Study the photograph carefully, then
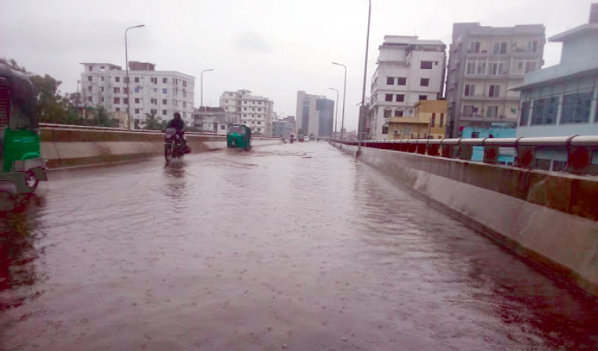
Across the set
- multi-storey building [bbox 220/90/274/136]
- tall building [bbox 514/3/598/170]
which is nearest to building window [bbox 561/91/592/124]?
tall building [bbox 514/3/598/170]

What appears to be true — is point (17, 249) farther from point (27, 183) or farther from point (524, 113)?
point (524, 113)

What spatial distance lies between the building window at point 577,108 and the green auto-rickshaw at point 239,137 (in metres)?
23.0

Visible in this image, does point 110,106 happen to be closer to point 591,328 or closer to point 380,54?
point 380,54

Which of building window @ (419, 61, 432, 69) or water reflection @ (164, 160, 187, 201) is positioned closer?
water reflection @ (164, 160, 187, 201)

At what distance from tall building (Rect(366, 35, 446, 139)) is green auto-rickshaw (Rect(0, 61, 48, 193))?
74.4m

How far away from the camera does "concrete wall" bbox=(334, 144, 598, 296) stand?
11.1 ft

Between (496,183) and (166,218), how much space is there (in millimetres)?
4534

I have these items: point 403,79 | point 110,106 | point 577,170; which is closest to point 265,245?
point 577,170

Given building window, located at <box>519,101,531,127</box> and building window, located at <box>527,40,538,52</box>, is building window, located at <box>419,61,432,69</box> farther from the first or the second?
building window, located at <box>519,101,531,127</box>

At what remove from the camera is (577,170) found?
3904mm

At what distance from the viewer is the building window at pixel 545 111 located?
29000mm

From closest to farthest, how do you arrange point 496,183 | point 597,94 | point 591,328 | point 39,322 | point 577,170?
point 39,322 < point 591,328 < point 577,170 < point 496,183 < point 597,94

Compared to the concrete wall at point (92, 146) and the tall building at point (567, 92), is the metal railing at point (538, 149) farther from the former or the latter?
the tall building at point (567, 92)

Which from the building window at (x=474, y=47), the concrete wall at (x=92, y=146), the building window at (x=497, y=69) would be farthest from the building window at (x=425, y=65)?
the concrete wall at (x=92, y=146)
